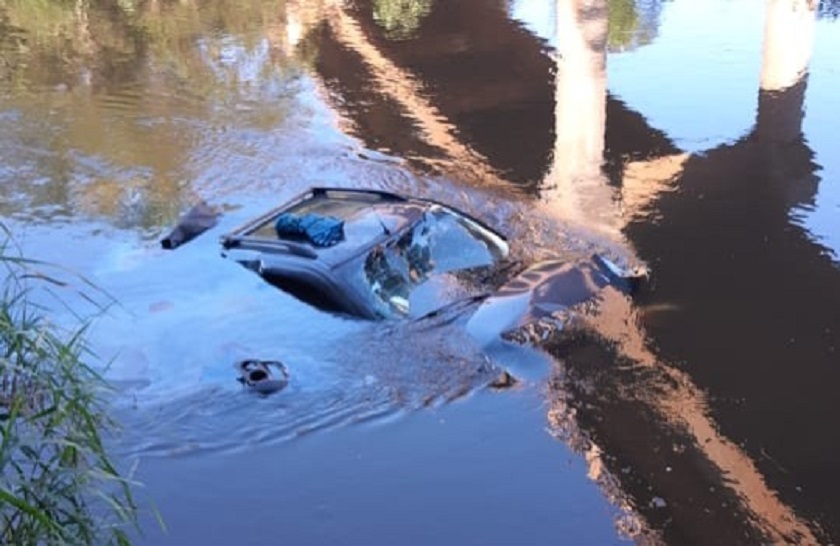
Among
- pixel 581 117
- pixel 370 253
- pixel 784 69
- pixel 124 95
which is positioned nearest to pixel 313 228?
pixel 370 253

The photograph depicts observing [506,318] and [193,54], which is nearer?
[506,318]

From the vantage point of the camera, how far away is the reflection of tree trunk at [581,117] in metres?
10.4

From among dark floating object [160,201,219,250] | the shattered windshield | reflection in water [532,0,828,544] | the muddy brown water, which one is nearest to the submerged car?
the shattered windshield

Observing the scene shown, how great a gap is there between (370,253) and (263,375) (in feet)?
4.68

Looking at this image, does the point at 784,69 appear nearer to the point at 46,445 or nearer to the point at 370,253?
the point at 370,253

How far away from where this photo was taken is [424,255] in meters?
8.69

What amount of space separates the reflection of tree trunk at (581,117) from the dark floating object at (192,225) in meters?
2.81

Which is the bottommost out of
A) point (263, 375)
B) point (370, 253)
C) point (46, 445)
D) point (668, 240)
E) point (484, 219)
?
point (668, 240)

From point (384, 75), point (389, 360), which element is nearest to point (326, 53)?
point (384, 75)

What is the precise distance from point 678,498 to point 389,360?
6.66ft

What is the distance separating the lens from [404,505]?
250 inches

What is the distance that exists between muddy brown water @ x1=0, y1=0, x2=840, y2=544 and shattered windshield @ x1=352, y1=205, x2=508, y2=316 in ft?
1.05

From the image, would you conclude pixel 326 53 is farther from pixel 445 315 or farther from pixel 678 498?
pixel 678 498

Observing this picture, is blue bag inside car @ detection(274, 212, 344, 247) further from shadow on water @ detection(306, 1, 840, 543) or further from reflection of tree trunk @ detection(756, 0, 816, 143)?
reflection of tree trunk @ detection(756, 0, 816, 143)
